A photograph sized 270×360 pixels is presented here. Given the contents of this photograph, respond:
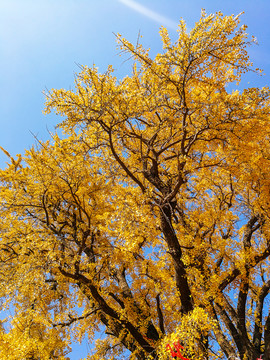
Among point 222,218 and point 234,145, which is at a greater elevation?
point 234,145

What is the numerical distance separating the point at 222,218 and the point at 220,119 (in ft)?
9.93

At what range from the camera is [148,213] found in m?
5.99

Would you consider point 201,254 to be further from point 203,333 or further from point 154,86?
point 154,86

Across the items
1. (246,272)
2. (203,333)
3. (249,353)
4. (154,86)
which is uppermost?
(154,86)

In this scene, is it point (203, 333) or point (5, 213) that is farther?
point (5, 213)

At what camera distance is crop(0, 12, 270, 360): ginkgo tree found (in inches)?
205

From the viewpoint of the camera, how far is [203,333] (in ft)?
16.6

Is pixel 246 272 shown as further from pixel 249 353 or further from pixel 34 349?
pixel 34 349

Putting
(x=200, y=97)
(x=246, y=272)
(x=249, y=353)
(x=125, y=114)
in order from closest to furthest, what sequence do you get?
(x=125, y=114), (x=249, y=353), (x=246, y=272), (x=200, y=97)

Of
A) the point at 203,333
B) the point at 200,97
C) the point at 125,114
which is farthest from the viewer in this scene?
the point at 200,97

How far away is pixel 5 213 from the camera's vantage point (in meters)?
6.43

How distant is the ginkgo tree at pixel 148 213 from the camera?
521 cm

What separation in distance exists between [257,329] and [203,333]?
117 inches

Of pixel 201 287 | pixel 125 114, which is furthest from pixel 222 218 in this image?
pixel 125 114
